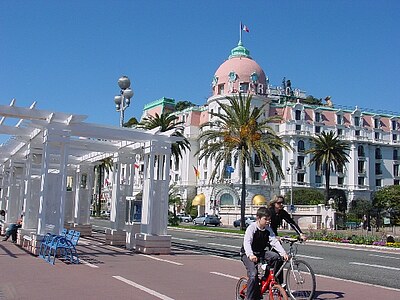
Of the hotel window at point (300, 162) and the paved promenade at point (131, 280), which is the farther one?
the hotel window at point (300, 162)

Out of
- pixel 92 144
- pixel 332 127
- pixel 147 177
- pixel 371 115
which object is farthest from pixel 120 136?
pixel 371 115

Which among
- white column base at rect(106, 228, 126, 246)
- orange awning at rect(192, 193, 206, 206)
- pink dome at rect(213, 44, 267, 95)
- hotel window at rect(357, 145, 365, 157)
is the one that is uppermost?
pink dome at rect(213, 44, 267, 95)

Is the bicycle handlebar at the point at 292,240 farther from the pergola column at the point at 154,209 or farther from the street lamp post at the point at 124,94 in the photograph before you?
the street lamp post at the point at 124,94

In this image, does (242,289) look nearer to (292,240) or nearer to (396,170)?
(292,240)

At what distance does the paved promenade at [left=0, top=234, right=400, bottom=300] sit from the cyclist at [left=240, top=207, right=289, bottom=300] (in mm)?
1705

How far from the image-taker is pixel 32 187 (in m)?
19.9

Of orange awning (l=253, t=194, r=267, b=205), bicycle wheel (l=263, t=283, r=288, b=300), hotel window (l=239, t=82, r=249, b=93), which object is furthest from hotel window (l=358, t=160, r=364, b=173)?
bicycle wheel (l=263, t=283, r=288, b=300)

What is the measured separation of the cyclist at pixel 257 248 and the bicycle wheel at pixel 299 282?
63 cm

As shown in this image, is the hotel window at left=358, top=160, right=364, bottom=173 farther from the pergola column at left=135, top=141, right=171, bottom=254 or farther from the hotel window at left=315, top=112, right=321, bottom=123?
the pergola column at left=135, top=141, right=171, bottom=254

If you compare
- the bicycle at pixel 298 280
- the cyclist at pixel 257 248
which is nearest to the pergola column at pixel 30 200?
the bicycle at pixel 298 280

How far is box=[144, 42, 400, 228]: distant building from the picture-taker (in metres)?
75.9

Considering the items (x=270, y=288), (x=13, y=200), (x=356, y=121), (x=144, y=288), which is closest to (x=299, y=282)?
(x=270, y=288)

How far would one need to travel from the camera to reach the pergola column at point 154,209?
1647cm

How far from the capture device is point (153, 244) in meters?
16.4
